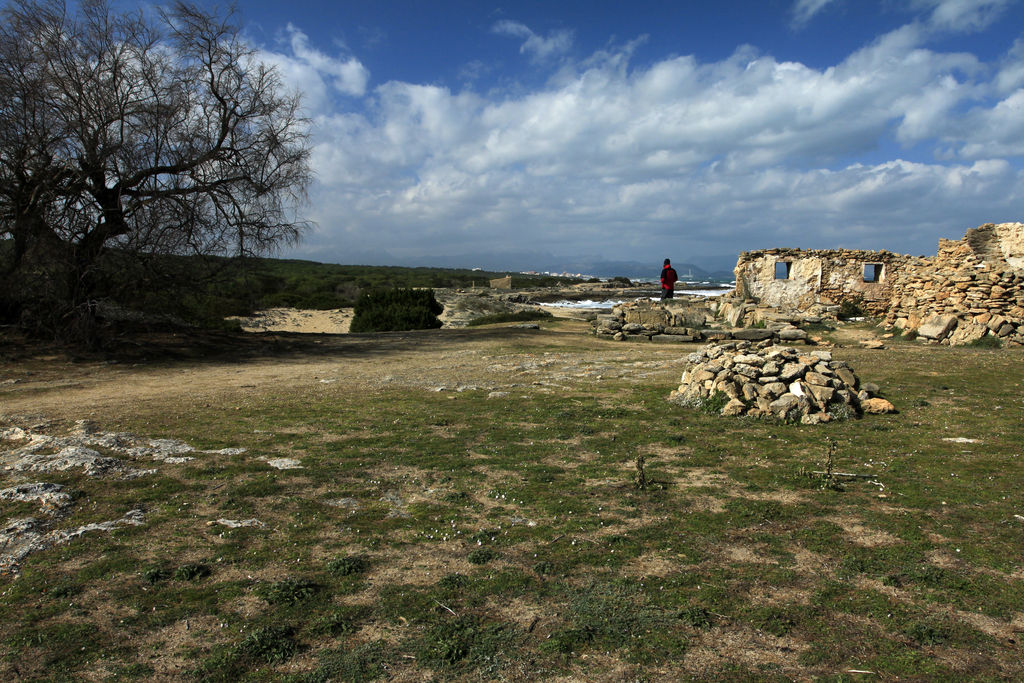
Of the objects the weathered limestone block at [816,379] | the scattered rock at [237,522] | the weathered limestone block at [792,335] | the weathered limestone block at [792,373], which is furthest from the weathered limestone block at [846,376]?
the scattered rock at [237,522]

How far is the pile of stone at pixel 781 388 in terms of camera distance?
26.8ft

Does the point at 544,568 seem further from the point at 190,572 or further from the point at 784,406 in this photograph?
the point at 784,406

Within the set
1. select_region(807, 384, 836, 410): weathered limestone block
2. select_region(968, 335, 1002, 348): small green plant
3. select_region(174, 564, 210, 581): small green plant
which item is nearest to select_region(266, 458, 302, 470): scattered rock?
select_region(174, 564, 210, 581): small green plant

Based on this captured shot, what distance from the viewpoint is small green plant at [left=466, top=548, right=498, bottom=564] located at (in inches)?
170

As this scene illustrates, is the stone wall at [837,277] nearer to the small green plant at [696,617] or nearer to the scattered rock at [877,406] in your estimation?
the scattered rock at [877,406]

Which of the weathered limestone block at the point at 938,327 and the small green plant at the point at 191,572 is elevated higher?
the weathered limestone block at the point at 938,327

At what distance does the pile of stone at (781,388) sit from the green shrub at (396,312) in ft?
61.6

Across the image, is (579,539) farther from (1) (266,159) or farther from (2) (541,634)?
(1) (266,159)

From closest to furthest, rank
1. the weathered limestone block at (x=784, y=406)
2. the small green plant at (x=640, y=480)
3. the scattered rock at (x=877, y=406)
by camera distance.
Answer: the small green plant at (x=640, y=480) → the weathered limestone block at (x=784, y=406) → the scattered rock at (x=877, y=406)

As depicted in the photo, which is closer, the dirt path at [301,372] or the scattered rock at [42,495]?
the scattered rock at [42,495]

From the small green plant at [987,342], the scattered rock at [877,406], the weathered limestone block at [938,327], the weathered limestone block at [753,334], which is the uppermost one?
the weathered limestone block at [938,327]

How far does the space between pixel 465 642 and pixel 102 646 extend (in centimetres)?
210

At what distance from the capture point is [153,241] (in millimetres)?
14711

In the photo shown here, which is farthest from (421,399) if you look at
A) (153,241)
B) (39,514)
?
(153,241)
